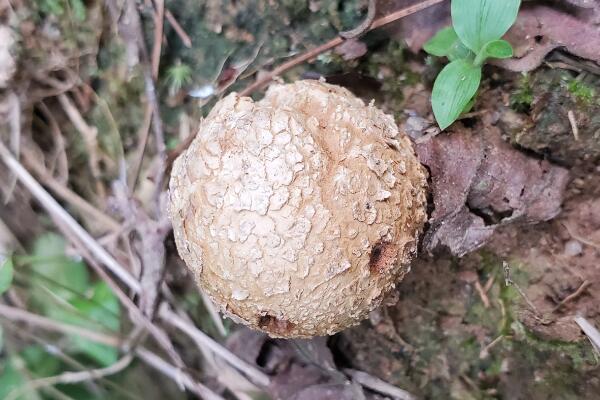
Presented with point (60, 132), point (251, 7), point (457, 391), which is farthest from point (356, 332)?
point (60, 132)

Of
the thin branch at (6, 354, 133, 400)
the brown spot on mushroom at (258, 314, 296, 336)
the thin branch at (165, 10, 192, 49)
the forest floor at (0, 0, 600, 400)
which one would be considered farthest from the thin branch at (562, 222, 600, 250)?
the thin branch at (6, 354, 133, 400)

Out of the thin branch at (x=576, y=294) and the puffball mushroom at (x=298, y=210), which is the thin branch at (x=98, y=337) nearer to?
the puffball mushroom at (x=298, y=210)

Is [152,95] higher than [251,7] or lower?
lower

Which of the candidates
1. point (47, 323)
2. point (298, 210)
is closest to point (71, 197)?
point (47, 323)

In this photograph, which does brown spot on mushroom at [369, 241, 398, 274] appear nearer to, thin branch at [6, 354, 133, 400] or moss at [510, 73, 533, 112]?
moss at [510, 73, 533, 112]

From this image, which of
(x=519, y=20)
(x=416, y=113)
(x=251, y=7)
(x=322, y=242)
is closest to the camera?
(x=322, y=242)

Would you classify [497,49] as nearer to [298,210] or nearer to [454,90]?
[454,90]

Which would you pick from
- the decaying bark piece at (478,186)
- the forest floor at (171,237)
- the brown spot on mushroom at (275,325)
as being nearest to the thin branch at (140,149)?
the forest floor at (171,237)

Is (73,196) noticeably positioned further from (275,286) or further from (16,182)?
(275,286)
